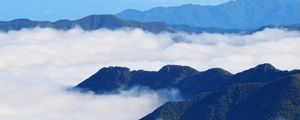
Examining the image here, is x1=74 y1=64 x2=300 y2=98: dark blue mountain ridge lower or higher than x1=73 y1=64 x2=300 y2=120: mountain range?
higher

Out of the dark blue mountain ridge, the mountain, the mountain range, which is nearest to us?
the mountain

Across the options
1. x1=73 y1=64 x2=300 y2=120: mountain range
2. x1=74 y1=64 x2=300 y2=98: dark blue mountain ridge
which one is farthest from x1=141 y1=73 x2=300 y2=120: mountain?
x1=74 y1=64 x2=300 y2=98: dark blue mountain ridge

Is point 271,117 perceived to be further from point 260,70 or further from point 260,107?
point 260,70

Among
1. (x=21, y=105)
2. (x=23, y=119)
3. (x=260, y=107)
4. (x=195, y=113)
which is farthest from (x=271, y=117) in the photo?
(x=21, y=105)

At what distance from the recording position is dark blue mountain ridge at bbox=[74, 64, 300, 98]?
164 metres

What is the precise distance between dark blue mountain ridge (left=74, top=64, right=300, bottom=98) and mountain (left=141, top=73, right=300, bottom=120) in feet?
61.2

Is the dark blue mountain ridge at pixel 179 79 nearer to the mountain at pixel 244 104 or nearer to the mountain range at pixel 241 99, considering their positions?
the mountain range at pixel 241 99

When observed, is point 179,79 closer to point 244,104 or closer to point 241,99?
point 241,99

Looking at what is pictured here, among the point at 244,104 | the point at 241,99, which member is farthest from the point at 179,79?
the point at 244,104

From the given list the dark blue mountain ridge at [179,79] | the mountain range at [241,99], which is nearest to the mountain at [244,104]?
the mountain range at [241,99]

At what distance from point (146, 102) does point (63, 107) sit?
2516cm

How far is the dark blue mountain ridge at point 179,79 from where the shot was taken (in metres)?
164

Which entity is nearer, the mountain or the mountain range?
the mountain

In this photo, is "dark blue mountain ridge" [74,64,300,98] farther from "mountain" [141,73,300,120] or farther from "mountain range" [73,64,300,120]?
"mountain" [141,73,300,120]
